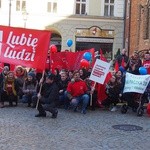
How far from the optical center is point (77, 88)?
13.8m

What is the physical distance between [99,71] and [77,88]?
912mm

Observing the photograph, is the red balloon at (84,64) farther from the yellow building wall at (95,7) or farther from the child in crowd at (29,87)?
the yellow building wall at (95,7)

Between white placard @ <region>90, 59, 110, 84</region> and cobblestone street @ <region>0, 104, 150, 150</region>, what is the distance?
110 centimetres

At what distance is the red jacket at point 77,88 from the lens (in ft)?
45.2

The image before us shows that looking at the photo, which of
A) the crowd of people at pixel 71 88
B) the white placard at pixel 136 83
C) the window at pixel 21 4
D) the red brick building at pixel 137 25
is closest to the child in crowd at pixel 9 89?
the crowd of people at pixel 71 88

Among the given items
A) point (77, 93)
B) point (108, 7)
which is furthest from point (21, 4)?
point (77, 93)

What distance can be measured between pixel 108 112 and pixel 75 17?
21.7m

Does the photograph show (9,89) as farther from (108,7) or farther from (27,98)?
(108,7)

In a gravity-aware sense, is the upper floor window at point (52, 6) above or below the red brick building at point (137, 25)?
above

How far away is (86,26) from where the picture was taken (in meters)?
35.2

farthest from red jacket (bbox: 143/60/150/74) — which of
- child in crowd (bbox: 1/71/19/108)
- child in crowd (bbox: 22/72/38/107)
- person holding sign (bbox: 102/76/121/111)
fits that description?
child in crowd (bbox: 1/71/19/108)

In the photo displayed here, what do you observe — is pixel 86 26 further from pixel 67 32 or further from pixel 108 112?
pixel 108 112

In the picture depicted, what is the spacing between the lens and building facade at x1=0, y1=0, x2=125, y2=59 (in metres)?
34.3

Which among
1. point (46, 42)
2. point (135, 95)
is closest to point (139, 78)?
point (135, 95)
